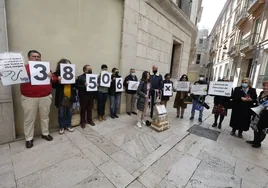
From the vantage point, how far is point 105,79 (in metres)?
3.75

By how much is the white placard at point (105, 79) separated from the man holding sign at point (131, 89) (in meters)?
0.79

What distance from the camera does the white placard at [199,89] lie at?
14.1 feet

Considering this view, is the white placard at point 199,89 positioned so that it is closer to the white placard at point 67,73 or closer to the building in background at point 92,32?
the building in background at point 92,32

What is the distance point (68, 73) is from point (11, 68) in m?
0.96

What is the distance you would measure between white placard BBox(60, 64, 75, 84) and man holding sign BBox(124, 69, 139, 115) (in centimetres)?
191

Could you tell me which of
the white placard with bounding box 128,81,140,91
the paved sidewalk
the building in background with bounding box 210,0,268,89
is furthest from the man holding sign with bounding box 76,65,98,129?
the building in background with bounding box 210,0,268,89

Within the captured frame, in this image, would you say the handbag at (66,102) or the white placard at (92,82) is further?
the white placard at (92,82)

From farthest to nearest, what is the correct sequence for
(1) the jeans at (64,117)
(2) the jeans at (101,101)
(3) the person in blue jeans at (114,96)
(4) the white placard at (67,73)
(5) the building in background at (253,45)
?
(5) the building in background at (253,45), (3) the person in blue jeans at (114,96), (2) the jeans at (101,101), (1) the jeans at (64,117), (4) the white placard at (67,73)

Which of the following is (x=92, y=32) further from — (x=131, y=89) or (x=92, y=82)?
(x=131, y=89)

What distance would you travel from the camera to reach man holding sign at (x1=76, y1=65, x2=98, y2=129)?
326cm

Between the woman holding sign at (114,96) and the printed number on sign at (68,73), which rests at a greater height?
the printed number on sign at (68,73)

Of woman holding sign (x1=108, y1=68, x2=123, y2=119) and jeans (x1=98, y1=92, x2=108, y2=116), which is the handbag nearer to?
jeans (x1=98, y1=92, x2=108, y2=116)

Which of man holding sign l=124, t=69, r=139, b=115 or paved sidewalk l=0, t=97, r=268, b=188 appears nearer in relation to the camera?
paved sidewalk l=0, t=97, r=268, b=188

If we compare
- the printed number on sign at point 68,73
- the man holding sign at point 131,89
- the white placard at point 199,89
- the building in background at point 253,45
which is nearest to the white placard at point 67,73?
the printed number on sign at point 68,73
